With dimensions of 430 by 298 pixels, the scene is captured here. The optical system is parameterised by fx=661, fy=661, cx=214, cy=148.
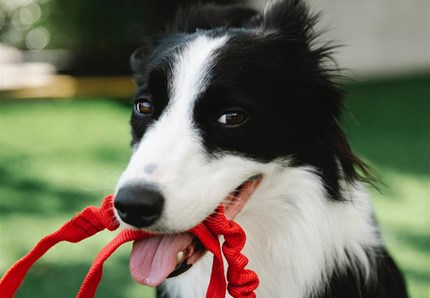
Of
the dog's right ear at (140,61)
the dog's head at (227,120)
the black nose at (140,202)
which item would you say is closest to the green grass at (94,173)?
the dog's head at (227,120)

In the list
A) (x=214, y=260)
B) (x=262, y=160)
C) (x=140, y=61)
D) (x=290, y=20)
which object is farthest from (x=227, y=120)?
(x=140, y=61)

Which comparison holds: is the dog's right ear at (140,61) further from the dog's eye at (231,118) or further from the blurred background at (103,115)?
the dog's eye at (231,118)

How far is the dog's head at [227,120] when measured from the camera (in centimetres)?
193

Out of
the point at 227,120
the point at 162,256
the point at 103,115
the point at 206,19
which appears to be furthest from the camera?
the point at 103,115

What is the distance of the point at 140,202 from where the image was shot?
1.85m

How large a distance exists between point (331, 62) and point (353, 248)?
0.71 meters

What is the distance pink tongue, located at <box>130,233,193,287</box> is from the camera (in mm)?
1945

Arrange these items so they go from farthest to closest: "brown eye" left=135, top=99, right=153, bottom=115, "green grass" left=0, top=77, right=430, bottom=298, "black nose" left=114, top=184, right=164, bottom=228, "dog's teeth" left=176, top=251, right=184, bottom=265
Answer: "green grass" left=0, top=77, right=430, bottom=298
"brown eye" left=135, top=99, right=153, bottom=115
"dog's teeth" left=176, top=251, right=184, bottom=265
"black nose" left=114, top=184, right=164, bottom=228

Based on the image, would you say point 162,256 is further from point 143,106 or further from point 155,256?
point 143,106

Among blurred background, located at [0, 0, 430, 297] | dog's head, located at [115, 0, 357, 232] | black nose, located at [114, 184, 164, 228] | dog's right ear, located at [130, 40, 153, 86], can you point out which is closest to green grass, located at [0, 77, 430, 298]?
blurred background, located at [0, 0, 430, 297]

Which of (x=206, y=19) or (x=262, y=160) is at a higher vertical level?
(x=206, y=19)

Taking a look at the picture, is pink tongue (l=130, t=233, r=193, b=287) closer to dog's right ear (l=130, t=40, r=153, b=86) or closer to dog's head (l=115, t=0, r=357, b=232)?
dog's head (l=115, t=0, r=357, b=232)

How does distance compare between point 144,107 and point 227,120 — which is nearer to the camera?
point 227,120

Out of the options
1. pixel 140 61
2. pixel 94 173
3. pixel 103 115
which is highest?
pixel 140 61
